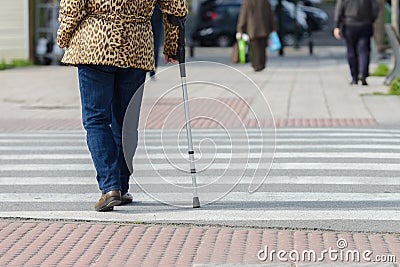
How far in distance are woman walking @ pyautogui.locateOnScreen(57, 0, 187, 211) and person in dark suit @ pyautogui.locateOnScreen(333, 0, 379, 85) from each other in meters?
12.0

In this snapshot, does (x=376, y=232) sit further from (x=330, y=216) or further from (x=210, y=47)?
(x=210, y=47)

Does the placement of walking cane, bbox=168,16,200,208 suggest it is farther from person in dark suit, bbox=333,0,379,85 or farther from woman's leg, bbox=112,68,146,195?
person in dark suit, bbox=333,0,379,85

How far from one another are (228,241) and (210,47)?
33152 millimetres

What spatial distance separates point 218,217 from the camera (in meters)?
7.86

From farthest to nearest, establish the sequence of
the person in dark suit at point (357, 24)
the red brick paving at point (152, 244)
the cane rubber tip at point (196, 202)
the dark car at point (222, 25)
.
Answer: the dark car at point (222, 25) → the person in dark suit at point (357, 24) → the cane rubber tip at point (196, 202) → the red brick paving at point (152, 244)

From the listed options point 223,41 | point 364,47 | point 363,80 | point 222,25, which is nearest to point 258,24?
point 363,80

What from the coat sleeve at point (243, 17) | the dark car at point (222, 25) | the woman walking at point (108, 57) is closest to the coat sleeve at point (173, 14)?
the woman walking at point (108, 57)

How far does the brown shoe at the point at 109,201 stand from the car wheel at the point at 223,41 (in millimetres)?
31677

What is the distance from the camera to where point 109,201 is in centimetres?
809

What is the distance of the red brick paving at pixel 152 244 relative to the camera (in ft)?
21.3

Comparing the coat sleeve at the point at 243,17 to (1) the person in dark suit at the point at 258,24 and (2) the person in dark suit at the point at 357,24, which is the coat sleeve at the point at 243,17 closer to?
(1) the person in dark suit at the point at 258,24

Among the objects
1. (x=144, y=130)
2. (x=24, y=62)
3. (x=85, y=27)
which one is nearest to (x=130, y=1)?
(x=85, y=27)

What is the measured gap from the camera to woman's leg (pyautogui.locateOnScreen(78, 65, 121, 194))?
8078 mm

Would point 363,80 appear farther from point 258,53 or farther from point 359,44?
point 258,53
